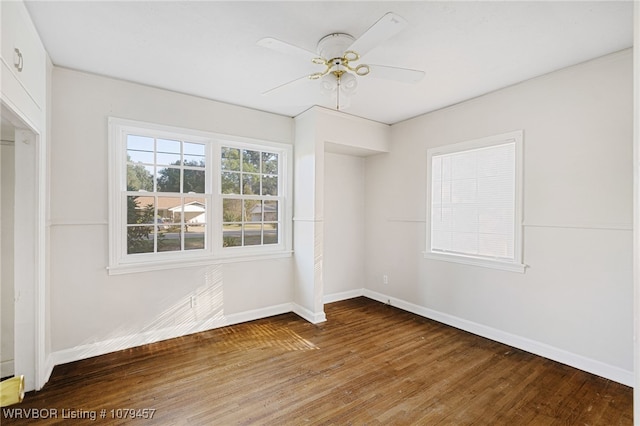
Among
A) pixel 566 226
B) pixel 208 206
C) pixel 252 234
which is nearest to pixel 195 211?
pixel 208 206

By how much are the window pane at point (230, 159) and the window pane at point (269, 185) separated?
0.40 m

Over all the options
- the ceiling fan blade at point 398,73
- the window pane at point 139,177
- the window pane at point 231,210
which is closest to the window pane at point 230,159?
the window pane at point 231,210

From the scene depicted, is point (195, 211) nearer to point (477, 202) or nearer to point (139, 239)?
point (139, 239)

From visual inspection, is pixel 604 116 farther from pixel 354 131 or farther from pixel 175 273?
pixel 175 273

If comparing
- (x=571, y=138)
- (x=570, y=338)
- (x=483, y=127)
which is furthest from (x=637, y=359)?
(x=483, y=127)

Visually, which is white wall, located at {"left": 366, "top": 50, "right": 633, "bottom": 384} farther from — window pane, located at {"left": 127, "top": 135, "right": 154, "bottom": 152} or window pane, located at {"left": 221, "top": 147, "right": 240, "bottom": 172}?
window pane, located at {"left": 127, "top": 135, "right": 154, "bottom": 152}

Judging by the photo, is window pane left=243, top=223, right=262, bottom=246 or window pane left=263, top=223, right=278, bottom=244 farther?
window pane left=263, top=223, right=278, bottom=244

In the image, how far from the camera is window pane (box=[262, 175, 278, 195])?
4.05 metres

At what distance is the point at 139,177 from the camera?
3.18 m

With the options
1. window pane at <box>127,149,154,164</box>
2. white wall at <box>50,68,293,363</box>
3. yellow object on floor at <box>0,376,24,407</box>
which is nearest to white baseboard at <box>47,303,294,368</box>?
white wall at <box>50,68,293,363</box>

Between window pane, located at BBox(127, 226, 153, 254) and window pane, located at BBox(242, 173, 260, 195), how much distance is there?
46.0 inches

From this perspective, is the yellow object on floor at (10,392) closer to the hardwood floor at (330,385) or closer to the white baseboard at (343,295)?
the hardwood floor at (330,385)

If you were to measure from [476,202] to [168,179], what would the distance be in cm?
350

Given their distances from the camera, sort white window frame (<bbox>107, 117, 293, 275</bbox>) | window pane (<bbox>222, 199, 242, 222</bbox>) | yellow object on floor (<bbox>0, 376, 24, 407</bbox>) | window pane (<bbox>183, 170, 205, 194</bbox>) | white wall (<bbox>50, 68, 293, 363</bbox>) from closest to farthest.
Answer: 1. yellow object on floor (<bbox>0, 376, 24, 407</bbox>)
2. white wall (<bbox>50, 68, 293, 363</bbox>)
3. white window frame (<bbox>107, 117, 293, 275</bbox>)
4. window pane (<bbox>183, 170, 205, 194</bbox>)
5. window pane (<bbox>222, 199, 242, 222</bbox>)
